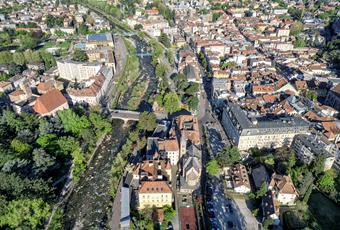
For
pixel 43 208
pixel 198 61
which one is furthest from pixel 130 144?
pixel 198 61

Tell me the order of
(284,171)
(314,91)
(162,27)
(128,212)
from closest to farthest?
(128,212), (284,171), (314,91), (162,27)

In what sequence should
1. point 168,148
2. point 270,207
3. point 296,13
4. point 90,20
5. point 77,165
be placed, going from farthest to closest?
1. point 296,13
2. point 90,20
3. point 77,165
4. point 168,148
5. point 270,207

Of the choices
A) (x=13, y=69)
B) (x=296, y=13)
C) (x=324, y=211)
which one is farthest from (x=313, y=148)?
(x=296, y=13)

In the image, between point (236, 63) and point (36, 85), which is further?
point (236, 63)

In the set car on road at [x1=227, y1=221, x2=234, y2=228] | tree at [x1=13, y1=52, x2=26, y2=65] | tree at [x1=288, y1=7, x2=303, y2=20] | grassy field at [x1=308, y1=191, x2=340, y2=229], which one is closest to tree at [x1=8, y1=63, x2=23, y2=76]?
tree at [x1=13, y1=52, x2=26, y2=65]

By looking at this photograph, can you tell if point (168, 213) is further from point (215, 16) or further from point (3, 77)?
point (215, 16)

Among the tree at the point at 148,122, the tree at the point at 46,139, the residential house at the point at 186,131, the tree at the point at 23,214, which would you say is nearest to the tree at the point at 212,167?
the residential house at the point at 186,131

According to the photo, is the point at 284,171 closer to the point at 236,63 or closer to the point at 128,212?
the point at 128,212

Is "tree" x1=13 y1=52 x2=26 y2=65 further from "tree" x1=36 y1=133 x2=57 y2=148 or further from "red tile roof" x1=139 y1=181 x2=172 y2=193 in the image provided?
"red tile roof" x1=139 y1=181 x2=172 y2=193

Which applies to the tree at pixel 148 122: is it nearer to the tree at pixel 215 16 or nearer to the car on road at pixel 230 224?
the car on road at pixel 230 224
